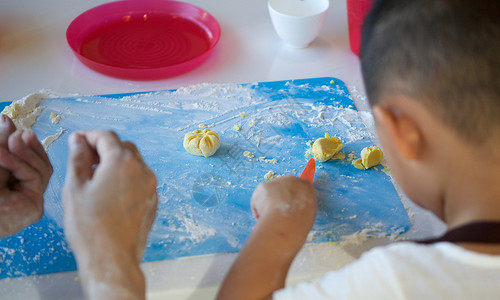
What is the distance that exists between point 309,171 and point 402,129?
1.20 feet

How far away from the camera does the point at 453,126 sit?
56cm

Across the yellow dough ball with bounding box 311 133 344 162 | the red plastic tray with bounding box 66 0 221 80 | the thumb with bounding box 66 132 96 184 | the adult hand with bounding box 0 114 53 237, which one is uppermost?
the thumb with bounding box 66 132 96 184

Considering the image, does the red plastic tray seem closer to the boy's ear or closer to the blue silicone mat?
the blue silicone mat

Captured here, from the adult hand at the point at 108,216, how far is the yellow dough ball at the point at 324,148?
0.41 meters

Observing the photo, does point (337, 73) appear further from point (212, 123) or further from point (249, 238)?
point (249, 238)

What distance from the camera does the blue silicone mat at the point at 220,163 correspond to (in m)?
0.83

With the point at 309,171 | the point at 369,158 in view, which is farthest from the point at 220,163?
the point at 369,158

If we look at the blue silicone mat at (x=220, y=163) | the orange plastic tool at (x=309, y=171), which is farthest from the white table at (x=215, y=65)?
the orange plastic tool at (x=309, y=171)

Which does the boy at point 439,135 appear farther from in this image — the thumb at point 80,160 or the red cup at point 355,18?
the red cup at point 355,18

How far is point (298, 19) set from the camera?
3.95 ft

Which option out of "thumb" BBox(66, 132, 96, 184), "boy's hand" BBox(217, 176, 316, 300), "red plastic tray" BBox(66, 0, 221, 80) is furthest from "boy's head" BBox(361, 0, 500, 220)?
"red plastic tray" BBox(66, 0, 221, 80)

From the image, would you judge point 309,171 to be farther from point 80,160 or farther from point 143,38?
point 143,38

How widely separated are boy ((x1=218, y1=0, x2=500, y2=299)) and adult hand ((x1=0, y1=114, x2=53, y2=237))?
0.44 m

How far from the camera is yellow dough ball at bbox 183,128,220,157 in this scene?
3.16 feet
